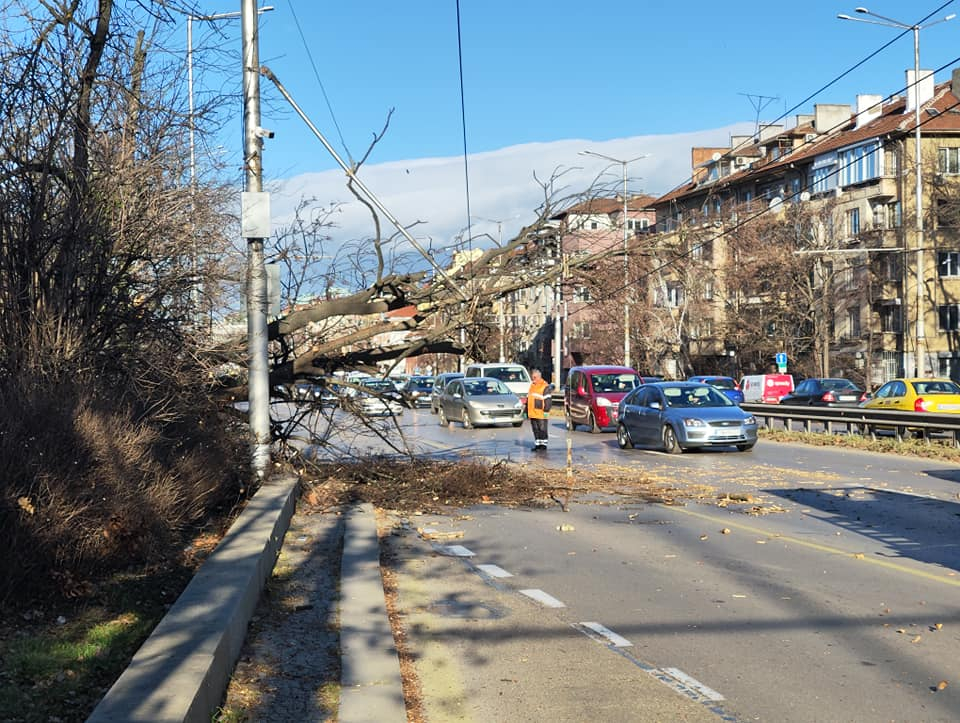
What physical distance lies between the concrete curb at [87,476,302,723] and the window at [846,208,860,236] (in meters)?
59.3

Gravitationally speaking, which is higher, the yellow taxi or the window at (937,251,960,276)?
the window at (937,251,960,276)

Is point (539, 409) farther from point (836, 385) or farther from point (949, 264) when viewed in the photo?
point (949, 264)

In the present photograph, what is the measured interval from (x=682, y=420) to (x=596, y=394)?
10501 mm

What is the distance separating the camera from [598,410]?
35.1 m

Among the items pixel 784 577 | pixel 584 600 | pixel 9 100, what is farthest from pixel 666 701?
pixel 9 100

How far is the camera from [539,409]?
1015 inches

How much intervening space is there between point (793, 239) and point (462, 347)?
49653 millimetres

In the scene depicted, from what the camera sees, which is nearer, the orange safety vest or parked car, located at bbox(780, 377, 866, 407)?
the orange safety vest

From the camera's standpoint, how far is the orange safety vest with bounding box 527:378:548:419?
25.7 m

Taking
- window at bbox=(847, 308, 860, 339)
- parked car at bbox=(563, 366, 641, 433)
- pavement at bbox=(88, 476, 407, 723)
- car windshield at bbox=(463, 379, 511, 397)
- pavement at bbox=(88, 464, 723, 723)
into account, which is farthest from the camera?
window at bbox=(847, 308, 860, 339)

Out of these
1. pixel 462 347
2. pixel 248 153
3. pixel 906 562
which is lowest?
pixel 906 562

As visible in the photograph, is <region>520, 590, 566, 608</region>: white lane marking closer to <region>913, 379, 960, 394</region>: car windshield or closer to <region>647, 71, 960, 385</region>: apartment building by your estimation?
<region>913, 379, 960, 394</region>: car windshield

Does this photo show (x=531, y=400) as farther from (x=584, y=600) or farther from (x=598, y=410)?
(x=584, y=600)

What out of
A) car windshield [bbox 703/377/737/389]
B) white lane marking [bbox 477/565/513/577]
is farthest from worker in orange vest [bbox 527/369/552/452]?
car windshield [bbox 703/377/737/389]
